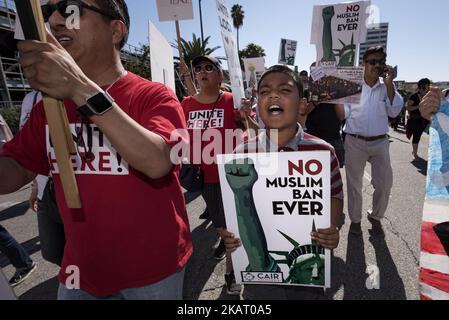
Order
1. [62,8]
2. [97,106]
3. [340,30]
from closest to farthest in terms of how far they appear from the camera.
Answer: [97,106]
[62,8]
[340,30]

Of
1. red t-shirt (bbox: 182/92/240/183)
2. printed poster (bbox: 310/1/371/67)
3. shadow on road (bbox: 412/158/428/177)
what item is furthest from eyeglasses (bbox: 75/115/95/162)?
shadow on road (bbox: 412/158/428/177)

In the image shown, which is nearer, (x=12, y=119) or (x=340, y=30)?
(x=340, y=30)

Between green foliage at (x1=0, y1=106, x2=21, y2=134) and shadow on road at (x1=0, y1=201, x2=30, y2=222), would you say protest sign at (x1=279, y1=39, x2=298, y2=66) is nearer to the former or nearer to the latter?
shadow on road at (x1=0, y1=201, x2=30, y2=222)

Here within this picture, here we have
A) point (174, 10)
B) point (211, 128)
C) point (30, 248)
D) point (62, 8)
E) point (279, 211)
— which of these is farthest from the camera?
point (30, 248)

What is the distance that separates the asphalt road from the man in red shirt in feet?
2.24

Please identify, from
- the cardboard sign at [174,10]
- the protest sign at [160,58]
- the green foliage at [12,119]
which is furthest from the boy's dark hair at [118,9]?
the green foliage at [12,119]

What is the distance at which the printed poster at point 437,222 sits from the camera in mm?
1199

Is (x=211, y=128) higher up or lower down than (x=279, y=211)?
higher up

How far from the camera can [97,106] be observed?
2.77 feet

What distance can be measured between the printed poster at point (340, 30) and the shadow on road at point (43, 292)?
3.62 m

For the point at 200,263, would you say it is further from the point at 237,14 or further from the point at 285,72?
the point at 237,14

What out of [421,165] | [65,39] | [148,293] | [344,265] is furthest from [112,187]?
[421,165]

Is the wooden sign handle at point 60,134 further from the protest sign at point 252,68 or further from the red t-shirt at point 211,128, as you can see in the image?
the protest sign at point 252,68

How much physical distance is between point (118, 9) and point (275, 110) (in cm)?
97
